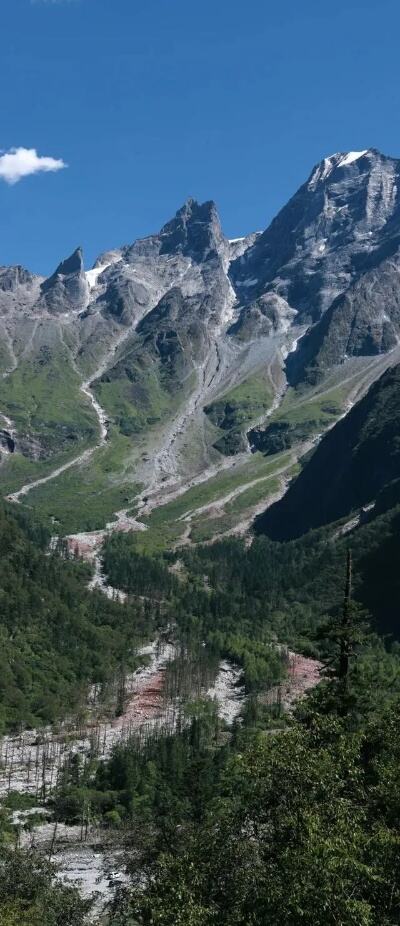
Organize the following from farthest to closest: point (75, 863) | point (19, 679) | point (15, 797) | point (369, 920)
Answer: point (19, 679) < point (15, 797) < point (75, 863) < point (369, 920)

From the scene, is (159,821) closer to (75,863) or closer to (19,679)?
(75,863)

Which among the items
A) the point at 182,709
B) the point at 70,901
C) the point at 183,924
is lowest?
the point at 182,709

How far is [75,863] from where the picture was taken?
9769cm

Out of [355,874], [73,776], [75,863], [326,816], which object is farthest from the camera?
[73,776]

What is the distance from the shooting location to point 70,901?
62.2 m

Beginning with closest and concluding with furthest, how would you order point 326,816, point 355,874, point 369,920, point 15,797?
point 369,920 → point 355,874 → point 326,816 → point 15,797

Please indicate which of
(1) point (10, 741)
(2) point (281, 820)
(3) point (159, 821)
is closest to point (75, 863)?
(3) point (159, 821)

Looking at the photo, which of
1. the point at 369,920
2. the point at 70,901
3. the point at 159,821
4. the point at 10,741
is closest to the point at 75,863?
Answer: the point at 159,821

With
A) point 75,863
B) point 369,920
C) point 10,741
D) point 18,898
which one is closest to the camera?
point 369,920

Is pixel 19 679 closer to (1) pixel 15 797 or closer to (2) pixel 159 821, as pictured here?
(1) pixel 15 797

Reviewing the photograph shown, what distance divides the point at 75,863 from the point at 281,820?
6876 centimetres

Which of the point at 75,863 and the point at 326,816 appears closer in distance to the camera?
the point at 326,816

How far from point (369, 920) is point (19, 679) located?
14988cm

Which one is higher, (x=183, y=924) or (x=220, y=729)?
(x=183, y=924)
